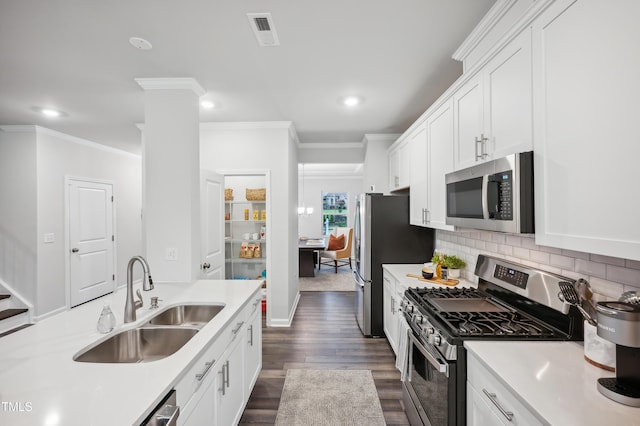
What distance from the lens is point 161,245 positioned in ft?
8.45

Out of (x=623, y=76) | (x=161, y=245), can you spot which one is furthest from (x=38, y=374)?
(x=623, y=76)

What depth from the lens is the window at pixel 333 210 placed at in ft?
31.0

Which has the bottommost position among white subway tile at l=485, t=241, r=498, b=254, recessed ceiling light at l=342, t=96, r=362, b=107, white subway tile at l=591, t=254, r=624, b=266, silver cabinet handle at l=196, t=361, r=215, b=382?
silver cabinet handle at l=196, t=361, r=215, b=382

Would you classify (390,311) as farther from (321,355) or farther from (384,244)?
(321,355)

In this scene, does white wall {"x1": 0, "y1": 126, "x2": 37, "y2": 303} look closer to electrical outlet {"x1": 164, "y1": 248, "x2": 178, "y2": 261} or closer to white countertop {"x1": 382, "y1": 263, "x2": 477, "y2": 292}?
electrical outlet {"x1": 164, "y1": 248, "x2": 178, "y2": 261}

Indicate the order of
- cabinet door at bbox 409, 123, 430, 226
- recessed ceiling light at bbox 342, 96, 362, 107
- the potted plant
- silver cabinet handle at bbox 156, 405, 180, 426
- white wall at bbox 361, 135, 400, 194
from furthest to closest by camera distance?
1. white wall at bbox 361, 135, 400, 194
2. recessed ceiling light at bbox 342, 96, 362, 107
3. cabinet door at bbox 409, 123, 430, 226
4. the potted plant
5. silver cabinet handle at bbox 156, 405, 180, 426

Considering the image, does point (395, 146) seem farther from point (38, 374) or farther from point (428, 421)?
point (38, 374)

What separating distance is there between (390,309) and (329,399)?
1.10m

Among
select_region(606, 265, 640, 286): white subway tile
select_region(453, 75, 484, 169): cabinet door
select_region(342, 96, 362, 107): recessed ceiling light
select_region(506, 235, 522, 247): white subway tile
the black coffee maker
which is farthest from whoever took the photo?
select_region(342, 96, 362, 107): recessed ceiling light

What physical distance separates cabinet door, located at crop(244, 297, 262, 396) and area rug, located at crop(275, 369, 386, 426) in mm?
304

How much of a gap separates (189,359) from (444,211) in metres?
2.01

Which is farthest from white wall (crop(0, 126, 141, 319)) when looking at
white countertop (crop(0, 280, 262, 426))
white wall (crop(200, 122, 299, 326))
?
white countertop (crop(0, 280, 262, 426))

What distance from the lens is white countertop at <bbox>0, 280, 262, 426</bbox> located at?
0.90m

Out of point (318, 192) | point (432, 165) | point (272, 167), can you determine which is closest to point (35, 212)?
point (272, 167)
